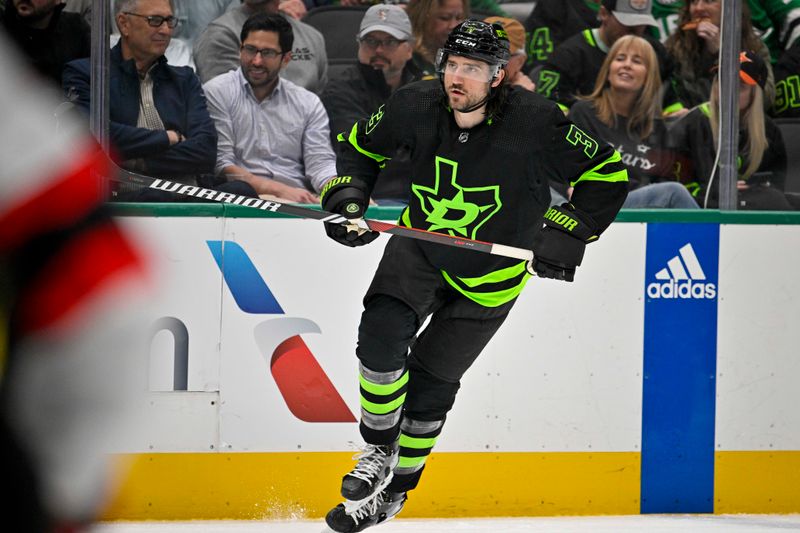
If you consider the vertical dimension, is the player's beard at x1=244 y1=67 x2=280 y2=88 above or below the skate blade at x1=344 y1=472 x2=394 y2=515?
above

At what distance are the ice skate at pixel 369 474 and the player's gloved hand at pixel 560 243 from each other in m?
0.68

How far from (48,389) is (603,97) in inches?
143

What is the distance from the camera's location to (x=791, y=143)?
176 inches

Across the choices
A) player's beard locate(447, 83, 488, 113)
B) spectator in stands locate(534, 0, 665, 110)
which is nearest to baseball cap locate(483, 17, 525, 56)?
spectator in stands locate(534, 0, 665, 110)

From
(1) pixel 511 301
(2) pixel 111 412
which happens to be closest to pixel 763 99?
(1) pixel 511 301

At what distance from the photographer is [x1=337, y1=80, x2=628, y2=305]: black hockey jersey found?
3.46 meters

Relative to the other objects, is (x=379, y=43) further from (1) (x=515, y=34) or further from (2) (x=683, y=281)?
(2) (x=683, y=281)

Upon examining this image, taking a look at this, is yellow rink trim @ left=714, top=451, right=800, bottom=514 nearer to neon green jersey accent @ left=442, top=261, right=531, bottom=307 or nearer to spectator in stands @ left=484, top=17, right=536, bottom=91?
neon green jersey accent @ left=442, top=261, right=531, bottom=307

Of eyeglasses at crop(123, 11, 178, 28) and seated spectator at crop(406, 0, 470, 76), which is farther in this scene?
seated spectator at crop(406, 0, 470, 76)

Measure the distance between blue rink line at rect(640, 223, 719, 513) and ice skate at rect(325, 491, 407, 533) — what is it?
49.5 inches

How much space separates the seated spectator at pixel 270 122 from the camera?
13.9ft

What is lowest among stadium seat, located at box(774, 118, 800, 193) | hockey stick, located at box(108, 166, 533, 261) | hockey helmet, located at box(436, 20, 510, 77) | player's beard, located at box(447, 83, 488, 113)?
hockey stick, located at box(108, 166, 533, 261)

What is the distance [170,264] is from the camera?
4.14 metres

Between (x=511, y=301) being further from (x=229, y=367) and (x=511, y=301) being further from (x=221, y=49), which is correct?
(x=221, y=49)
